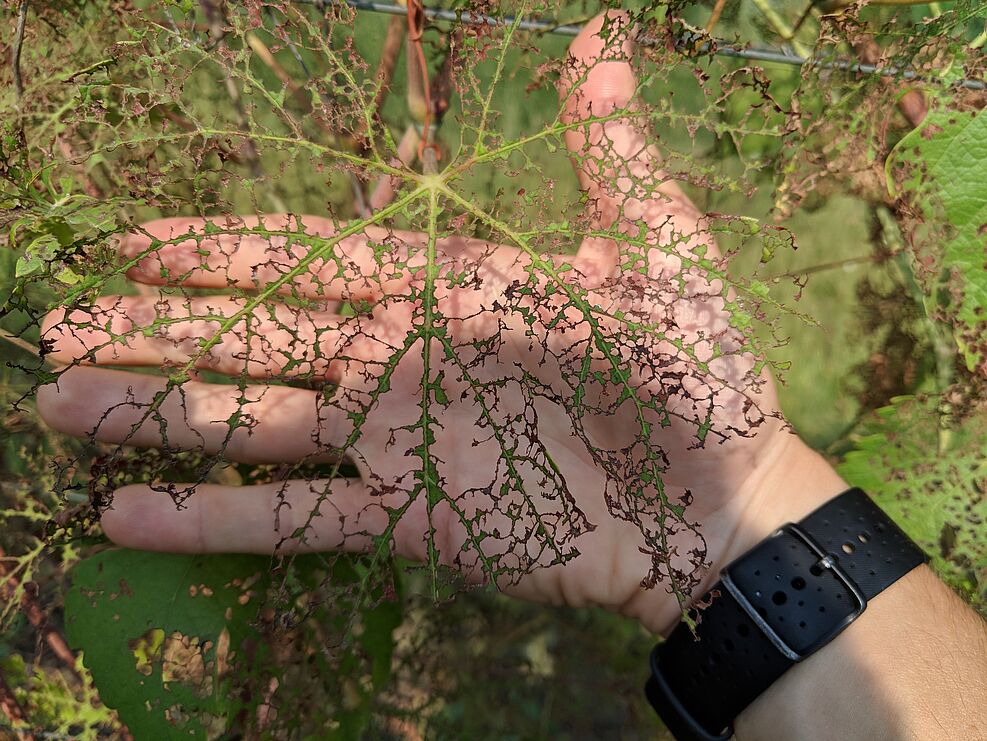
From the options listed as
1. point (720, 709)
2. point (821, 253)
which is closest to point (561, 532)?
point (720, 709)

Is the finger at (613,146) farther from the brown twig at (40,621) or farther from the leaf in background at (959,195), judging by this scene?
the brown twig at (40,621)

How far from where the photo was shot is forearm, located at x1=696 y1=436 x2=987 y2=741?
5.42 ft

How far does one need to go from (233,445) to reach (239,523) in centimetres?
23

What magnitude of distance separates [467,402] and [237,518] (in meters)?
0.77

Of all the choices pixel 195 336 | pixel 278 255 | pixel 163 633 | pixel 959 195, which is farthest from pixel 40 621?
pixel 959 195

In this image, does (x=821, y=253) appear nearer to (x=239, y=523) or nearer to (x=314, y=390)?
(x=314, y=390)

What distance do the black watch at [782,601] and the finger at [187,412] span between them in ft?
3.78

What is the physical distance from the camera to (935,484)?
2.21 metres

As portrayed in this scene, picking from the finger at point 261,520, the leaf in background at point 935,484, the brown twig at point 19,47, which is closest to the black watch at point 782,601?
the leaf in background at point 935,484

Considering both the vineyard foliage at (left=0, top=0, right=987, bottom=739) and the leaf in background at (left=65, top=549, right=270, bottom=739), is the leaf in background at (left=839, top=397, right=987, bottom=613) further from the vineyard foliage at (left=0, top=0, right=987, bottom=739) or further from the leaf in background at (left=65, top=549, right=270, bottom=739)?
the leaf in background at (left=65, top=549, right=270, bottom=739)

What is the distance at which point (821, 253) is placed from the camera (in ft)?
8.50

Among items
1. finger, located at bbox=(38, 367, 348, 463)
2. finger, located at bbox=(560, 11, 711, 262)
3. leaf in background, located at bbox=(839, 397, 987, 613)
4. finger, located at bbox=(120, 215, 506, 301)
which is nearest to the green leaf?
finger, located at bbox=(120, 215, 506, 301)

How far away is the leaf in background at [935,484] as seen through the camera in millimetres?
2162

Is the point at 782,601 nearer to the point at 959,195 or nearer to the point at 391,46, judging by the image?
the point at 959,195
